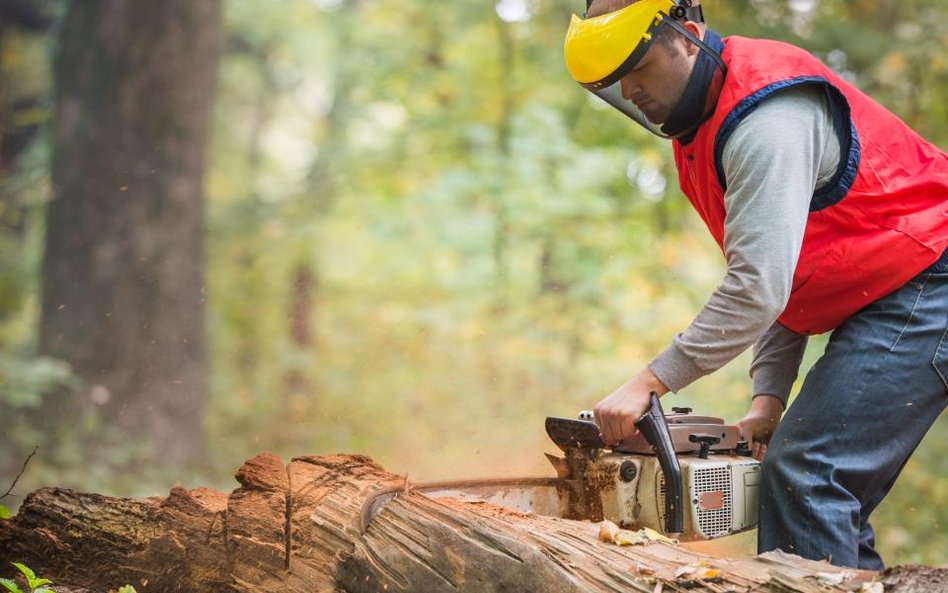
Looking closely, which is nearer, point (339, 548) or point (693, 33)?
point (339, 548)

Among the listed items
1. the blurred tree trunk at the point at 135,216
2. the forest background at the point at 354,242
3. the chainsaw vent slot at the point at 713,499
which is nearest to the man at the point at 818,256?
the chainsaw vent slot at the point at 713,499

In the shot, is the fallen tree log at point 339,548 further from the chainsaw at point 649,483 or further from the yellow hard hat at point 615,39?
the yellow hard hat at point 615,39

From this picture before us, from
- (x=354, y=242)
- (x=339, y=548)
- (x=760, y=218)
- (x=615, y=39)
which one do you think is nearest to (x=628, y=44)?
(x=615, y=39)

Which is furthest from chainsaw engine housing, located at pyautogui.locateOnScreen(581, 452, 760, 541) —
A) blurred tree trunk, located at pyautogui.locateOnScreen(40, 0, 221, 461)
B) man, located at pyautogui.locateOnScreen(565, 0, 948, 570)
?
blurred tree trunk, located at pyautogui.locateOnScreen(40, 0, 221, 461)

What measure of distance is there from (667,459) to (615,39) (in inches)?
49.3

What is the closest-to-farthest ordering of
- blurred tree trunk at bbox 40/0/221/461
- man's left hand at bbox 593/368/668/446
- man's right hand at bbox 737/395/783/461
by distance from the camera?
man's left hand at bbox 593/368/668/446 → man's right hand at bbox 737/395/783/461 → blurred tree trunk at bbox 40/0/221/461

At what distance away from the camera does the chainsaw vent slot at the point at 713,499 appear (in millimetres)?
2793

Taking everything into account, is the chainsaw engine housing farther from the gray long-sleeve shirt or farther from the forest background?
the forest background

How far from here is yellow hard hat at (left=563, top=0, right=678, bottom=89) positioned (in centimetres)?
261

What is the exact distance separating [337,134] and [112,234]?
11.8ft

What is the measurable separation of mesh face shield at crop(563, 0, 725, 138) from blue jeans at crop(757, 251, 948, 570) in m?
0.82

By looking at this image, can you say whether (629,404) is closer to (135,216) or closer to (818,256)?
(818,256)

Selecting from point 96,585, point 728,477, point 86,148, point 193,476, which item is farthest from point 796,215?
point 86,148

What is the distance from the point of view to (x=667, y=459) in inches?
107
